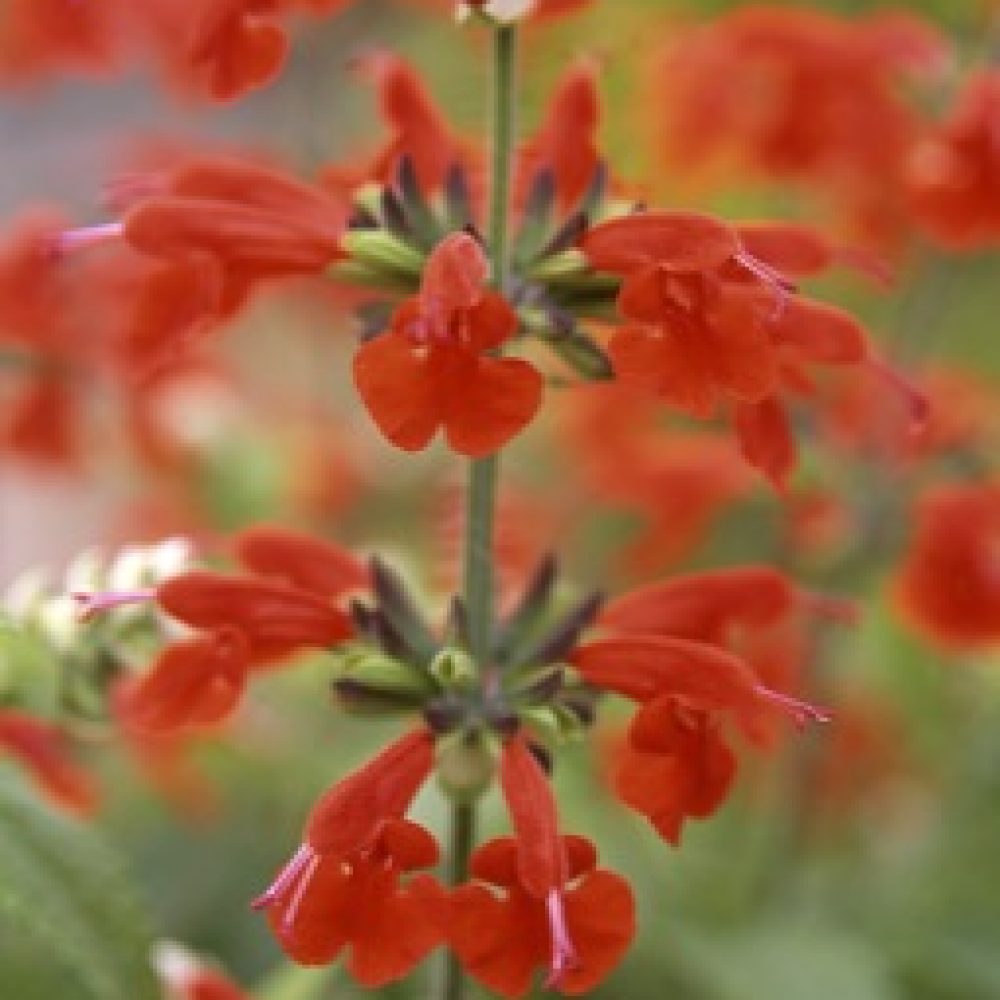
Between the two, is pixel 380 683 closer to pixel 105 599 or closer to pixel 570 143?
pixel 105 599

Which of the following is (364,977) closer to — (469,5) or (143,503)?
(469,5)

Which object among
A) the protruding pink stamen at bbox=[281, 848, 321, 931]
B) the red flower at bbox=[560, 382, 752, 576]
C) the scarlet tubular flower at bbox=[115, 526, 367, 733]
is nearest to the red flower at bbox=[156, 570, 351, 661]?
the scarlet tubular flower at bbox=[115, 526, 367, 733]

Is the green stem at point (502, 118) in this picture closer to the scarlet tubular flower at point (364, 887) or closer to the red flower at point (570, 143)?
the red flower at point (570, 143)

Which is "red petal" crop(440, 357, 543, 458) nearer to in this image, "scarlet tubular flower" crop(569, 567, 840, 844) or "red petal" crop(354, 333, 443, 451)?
"red petal" crop(354, 333, 443, 451)

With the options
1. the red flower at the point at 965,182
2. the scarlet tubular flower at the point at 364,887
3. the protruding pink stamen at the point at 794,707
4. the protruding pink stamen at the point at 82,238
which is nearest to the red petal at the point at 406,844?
the scarlet tubular flower at the point at 364,887

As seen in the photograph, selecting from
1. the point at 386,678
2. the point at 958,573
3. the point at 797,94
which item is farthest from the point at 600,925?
the point at 797,94

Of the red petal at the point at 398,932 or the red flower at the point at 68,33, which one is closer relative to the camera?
the red petal at the point at 398,932

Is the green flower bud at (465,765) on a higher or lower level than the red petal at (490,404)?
lower
